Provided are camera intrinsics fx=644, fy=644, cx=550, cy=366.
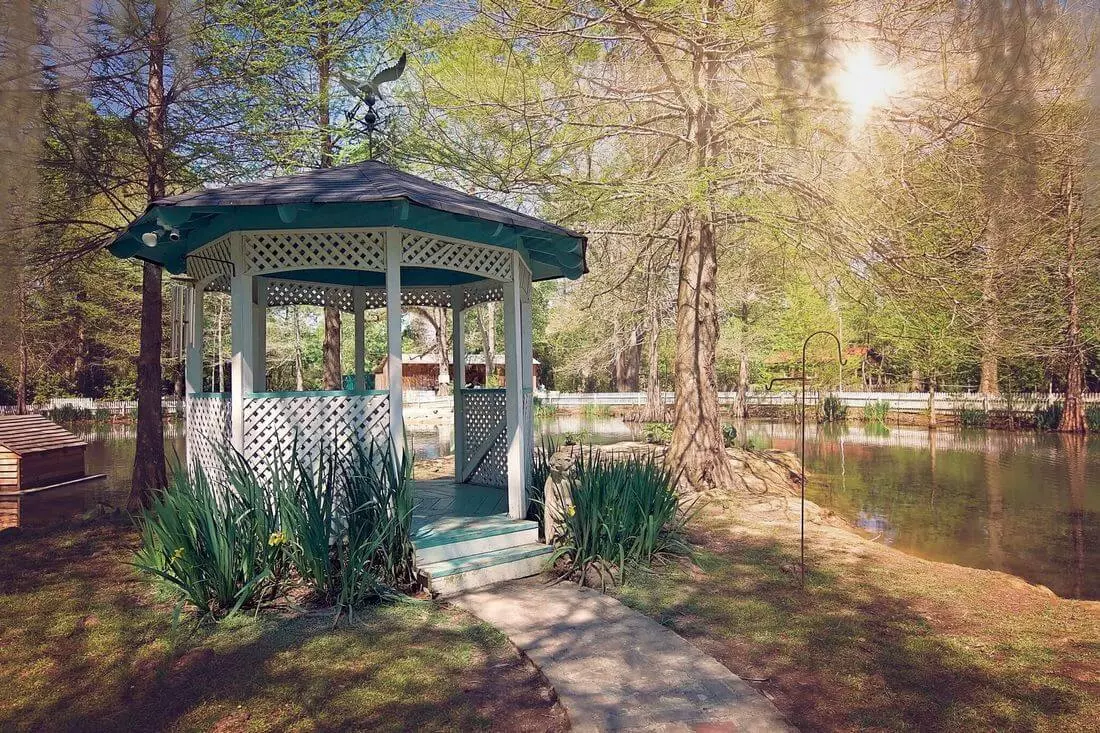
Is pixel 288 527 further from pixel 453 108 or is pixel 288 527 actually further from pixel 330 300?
pixel 453 108

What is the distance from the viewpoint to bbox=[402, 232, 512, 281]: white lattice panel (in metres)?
5.53

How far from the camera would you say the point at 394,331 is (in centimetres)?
525

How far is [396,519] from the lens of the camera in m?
4.55

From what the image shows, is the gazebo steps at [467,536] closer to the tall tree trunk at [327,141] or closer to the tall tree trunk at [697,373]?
the tall tree trunk at [697,373]

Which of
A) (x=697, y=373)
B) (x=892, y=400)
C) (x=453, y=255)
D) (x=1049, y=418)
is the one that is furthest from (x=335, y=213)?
(x=892, y=400)

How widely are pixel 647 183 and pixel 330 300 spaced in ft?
13.9

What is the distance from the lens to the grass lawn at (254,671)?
3.03m

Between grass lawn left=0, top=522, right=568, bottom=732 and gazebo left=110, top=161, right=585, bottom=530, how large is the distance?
140cm

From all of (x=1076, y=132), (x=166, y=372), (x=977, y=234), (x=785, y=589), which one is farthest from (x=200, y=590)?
(x=166, y=372)

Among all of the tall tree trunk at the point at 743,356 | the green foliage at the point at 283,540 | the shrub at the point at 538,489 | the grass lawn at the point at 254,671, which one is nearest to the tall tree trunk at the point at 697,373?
the shrub at the point at 538,489

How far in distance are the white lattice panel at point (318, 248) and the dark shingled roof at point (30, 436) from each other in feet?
28.5

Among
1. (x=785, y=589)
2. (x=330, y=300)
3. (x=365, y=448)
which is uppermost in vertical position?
(x=330, y=300)

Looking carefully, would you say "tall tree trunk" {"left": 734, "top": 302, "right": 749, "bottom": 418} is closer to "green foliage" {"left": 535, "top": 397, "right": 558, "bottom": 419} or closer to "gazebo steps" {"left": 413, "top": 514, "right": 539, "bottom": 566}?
"green foliage" {"left": 535, "top": 397, "right": 558, "bottom": 419}

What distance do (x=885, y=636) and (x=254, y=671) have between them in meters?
3.80
